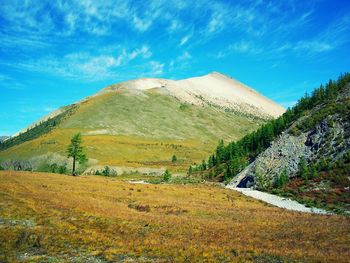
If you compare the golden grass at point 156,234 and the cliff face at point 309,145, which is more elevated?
the cliff face at point 309,145

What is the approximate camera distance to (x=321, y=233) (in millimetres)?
29016

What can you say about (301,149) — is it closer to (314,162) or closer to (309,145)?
(309,145)

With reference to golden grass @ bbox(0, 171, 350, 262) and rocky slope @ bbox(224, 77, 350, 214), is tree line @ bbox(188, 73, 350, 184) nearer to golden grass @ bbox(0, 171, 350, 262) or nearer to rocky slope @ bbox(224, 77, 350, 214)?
rocky slope @ bbox(224, 77, 350, 214)

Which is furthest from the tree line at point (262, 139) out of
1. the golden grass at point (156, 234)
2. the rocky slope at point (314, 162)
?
the golden grass at point (156, 234)

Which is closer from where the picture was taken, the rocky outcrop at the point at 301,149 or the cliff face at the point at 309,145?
the rocky outcrop at the point at 301,149

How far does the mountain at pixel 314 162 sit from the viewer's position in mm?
63656

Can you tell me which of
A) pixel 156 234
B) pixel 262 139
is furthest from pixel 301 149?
pixel 156 234

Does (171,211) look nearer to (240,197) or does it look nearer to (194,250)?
(194,250)

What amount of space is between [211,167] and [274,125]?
34.2 meters

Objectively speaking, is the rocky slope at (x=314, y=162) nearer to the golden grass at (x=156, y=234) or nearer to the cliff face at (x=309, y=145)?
the cliff face at (x=309, y=145)

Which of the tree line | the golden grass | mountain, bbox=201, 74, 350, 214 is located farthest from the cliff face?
the golden grass

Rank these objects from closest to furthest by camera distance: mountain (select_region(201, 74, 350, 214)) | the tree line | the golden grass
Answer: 1. the golden grass
2. mountain (select_region(201, 74, 350, 214))
3. the tree line

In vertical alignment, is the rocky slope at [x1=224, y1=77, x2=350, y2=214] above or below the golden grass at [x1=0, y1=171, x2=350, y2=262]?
above

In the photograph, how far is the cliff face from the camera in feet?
265
